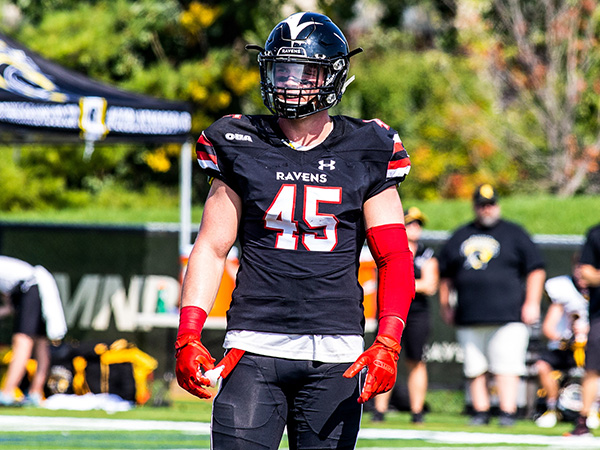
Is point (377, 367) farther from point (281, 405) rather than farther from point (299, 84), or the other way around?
point (299, 84)

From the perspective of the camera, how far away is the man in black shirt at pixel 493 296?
8781 millimetres

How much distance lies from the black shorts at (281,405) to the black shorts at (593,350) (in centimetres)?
498

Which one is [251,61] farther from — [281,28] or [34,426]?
[281,28]

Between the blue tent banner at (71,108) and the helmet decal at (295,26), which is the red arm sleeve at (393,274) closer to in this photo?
the helmet decal at (295,26)

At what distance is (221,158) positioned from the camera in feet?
11.2

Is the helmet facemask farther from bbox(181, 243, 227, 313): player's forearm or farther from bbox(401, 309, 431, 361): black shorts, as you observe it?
bbox(401, 309, 431, 361): black shorts

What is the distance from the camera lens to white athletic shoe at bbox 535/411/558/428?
943 cm

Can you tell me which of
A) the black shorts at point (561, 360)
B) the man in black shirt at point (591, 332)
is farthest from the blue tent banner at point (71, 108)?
the man in black shirt at point (591, 332)

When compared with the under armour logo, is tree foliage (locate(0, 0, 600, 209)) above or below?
above

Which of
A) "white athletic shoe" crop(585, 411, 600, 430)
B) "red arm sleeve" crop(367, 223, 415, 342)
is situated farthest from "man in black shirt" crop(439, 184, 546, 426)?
"red arm sleeve" crop(367, 223, 415, 342)

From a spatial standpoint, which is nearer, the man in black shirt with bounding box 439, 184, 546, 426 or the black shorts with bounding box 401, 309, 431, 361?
the man in black shirt with bounding box 439, 184, 546, 426

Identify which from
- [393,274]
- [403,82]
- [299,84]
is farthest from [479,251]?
[403,82]

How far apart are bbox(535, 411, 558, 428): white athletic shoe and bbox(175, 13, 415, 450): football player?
6.39 meters

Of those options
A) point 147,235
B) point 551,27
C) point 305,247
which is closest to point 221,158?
point 305,247
